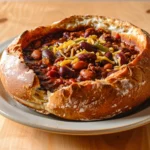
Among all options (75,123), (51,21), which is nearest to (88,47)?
(75,123)

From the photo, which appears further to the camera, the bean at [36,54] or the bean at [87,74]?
the bean at [36,54]

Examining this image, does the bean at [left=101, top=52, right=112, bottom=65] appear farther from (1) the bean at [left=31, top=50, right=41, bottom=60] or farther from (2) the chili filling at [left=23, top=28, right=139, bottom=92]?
(1) the bean at [left=31, top=50, right=41, bottom=60]

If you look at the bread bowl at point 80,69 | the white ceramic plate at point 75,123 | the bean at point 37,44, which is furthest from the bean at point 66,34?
the white ceramic plate at point 75,123

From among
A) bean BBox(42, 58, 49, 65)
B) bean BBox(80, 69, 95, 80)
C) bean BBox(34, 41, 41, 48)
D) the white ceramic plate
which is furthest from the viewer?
bean BBox(34, 41, 41, 48)

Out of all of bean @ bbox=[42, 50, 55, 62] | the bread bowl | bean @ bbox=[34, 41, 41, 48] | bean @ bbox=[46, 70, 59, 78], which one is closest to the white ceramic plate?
the bread bowl

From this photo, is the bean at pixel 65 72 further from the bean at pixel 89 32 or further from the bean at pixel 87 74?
the bean at pixel 89 32
